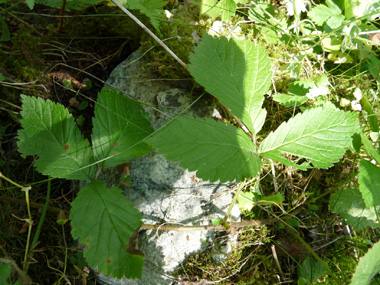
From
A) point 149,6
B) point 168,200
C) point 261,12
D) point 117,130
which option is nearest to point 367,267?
point 168,200

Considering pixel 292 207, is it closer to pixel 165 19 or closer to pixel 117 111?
pixel 117 111

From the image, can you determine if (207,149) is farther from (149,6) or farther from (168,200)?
(149,6)

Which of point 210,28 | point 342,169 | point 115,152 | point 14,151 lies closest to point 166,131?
point 115,152

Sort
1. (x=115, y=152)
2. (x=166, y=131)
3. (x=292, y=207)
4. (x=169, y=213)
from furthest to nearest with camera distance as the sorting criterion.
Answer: (x=292, y=207) → (x=169, y=213) → (x=115, y=152) → (x=166, y=131)

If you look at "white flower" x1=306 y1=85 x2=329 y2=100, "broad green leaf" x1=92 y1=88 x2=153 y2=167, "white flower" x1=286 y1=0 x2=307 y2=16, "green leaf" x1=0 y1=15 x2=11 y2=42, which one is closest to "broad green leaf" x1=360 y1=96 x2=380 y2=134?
"white flower" x1=306 y1=85 x2=329 y2=100

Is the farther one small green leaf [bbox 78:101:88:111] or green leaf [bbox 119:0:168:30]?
small green leaf [bbox 78:101:88:111]

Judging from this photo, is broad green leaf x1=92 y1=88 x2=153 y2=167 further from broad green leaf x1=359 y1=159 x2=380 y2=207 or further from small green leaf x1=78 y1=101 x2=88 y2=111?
broad green leaf x1=359 y1=159 x2=380 y2=207

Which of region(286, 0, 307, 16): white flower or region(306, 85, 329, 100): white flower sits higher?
region(286, 0, 307, 16): white flower
